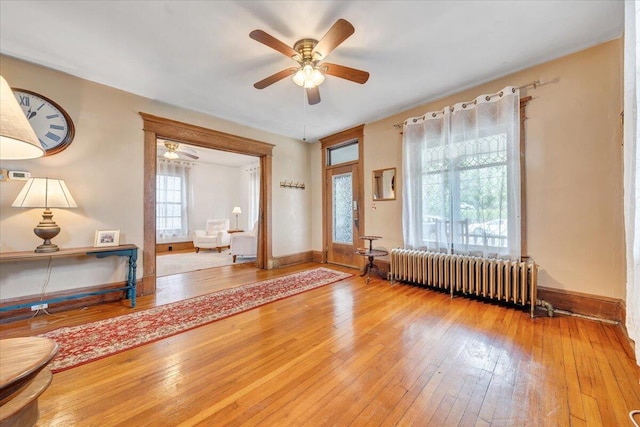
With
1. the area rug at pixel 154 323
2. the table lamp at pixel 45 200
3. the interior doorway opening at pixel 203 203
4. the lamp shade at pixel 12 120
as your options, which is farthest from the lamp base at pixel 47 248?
the interior doorway opening at pixel 203 203

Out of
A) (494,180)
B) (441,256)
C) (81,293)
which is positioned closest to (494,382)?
(441,256)

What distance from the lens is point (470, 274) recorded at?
303 centimetres

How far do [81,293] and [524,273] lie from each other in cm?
501

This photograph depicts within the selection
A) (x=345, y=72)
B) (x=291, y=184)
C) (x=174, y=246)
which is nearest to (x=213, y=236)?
(x=174, y=246)

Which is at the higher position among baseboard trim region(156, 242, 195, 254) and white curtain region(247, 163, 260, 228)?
white curtain region(247, 163, 260, 228)

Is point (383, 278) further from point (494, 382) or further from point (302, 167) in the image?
point (302, 167)

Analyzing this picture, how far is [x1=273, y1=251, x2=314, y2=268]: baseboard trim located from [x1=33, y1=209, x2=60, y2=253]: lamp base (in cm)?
307

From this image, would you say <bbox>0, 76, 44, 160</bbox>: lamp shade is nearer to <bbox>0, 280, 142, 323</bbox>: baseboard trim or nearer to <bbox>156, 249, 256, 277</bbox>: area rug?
<bbox>0, 280, 142, 323</bbox>: baseboard trim

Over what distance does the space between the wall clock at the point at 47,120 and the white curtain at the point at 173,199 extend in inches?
174

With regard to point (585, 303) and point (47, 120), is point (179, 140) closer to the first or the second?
point (47, 120)

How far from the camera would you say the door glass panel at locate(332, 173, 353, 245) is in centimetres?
489

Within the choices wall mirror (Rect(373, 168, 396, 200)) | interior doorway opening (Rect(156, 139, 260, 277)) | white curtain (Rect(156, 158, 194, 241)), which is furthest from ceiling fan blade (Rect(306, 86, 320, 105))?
white curtain (Rect(156, 158, 194, 241))

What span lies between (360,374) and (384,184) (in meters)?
3.13

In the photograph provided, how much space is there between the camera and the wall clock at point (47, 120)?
2637mm
